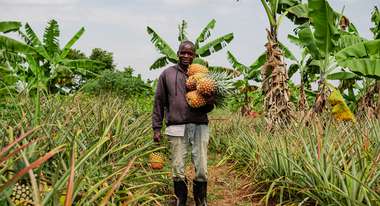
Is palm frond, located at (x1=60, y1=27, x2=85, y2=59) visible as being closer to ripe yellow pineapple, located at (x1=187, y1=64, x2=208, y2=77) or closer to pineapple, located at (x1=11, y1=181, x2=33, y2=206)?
ripe yellow pineapple, located at (x1=187, y1=64, x2=208, y2=77)

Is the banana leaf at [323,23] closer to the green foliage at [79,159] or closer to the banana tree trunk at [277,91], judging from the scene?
the banana tree trunk at [277,91]

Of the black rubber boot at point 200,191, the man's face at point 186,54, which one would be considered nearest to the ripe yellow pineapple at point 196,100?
the man's face at point 186,54

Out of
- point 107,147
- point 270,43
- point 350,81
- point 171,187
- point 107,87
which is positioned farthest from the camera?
point 107,87

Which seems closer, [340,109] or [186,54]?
[186,54]

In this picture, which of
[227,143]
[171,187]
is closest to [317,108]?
[227,143]

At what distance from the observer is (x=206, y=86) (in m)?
4.54

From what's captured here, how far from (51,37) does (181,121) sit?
34.9 feet

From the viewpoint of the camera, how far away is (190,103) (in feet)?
15.6

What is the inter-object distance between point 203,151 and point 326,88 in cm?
594

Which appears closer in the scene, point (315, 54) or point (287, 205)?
point (287, 205)

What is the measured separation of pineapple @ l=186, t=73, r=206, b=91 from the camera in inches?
183

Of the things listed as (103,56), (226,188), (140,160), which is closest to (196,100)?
(140,160)

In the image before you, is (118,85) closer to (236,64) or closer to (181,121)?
(236,64)

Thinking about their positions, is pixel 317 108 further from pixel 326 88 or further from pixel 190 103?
pixel 190 103
